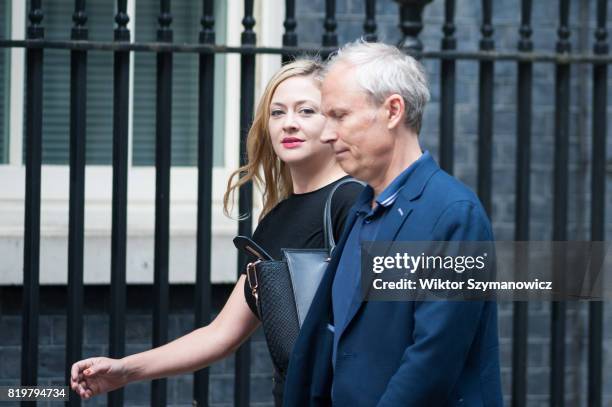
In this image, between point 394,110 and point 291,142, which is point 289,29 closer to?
point 291,142

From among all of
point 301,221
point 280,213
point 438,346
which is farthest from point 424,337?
point 280,213

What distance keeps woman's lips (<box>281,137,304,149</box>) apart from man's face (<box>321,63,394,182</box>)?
1.60ft

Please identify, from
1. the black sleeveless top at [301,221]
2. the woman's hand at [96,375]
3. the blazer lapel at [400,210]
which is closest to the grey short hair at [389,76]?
the blazer lapel at [400,210]

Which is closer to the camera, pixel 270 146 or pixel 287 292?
pixel 287 292

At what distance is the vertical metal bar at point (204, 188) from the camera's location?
425 cm

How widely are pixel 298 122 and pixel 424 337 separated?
→ 0.92 meters

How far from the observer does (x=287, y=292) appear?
2.87 m

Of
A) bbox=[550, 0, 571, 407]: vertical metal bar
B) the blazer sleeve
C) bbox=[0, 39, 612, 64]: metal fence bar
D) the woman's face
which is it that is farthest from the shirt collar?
bbox=[550, 0, 571, 407]: vertical metal bar

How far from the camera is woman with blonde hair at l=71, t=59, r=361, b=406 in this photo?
307 cm

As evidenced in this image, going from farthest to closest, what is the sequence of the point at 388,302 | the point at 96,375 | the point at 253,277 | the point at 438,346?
the point at 96,375
the point at 253,277
the point at 388,302
the point at 438,346

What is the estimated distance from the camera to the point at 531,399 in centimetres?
628

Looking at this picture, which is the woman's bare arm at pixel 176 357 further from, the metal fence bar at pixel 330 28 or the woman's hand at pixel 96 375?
the metal fence bar at pixel 330 28

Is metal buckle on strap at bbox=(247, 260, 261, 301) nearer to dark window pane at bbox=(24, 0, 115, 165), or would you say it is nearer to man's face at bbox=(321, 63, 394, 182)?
man's face at bbox=(321, 63, 394, 182)

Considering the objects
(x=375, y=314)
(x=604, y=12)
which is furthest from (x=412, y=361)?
(x=604, y=12)
